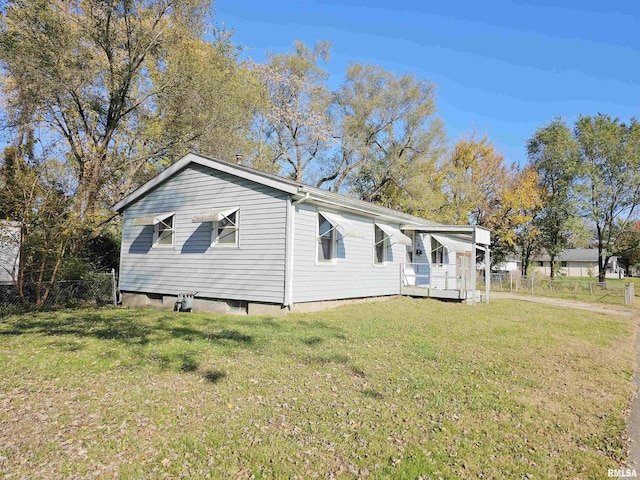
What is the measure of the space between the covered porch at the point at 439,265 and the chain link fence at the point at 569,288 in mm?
7068

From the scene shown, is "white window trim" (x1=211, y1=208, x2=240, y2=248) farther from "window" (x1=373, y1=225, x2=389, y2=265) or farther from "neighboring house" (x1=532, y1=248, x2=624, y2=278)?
"neighboring house" (x1=532, y1=248, x2=624, y2=278)

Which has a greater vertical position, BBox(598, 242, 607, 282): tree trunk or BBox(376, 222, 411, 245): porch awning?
BBox(376, 222, 411, 245): porch awning

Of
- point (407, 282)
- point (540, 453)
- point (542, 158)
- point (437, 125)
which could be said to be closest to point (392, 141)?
point (437, 125)

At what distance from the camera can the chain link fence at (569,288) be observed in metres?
19.7

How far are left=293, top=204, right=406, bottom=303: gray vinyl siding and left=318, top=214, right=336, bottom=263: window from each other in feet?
0.76

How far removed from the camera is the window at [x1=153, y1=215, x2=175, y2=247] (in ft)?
40.8

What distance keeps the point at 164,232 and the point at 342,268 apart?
236 inches

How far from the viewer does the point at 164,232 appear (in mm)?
12797

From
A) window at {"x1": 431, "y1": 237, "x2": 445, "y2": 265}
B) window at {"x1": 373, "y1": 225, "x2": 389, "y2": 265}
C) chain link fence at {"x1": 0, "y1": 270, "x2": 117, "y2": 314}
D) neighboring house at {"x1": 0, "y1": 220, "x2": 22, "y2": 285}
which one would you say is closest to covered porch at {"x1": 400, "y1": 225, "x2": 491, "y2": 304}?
window at {"x1": 431, "y1": 237, "x2": 445, "y2": 265}

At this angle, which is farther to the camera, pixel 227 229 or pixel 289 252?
pixel 227 229

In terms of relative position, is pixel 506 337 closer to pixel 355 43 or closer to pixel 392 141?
pixel 355 43

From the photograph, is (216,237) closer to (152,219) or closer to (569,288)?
(152,219)

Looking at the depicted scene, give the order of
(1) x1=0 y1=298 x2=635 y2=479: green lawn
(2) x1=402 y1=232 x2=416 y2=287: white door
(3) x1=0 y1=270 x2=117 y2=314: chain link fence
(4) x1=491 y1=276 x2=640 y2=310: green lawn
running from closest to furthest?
(1) x1=0 y1=298 x2=635 y2=479: green lawn, (3) x1=0 y1=270 x2=117 y2=314: chain link fence, (2) x1=402 y1=232 x2=416 y2=287: white door, (4) x1=491 y1=276 x2=640 y2=310: green lawn

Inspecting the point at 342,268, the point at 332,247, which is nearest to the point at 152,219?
the point at 332,247
